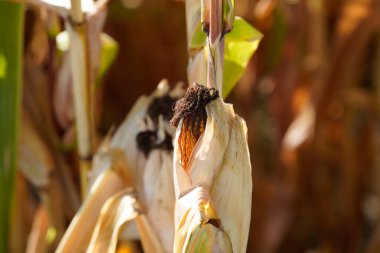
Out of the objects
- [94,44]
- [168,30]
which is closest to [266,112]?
[168,30]

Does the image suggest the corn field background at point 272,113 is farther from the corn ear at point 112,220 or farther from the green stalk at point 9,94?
the corn ear at point 112,220

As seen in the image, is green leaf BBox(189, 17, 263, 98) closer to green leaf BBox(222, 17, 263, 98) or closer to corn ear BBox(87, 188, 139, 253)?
green leaf BBox(222, 17, 263, 98)

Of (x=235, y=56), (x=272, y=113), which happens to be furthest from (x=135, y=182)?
(x=272, y=113)

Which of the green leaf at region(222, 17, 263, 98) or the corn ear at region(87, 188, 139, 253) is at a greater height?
the green leaf at region(222, 17, 263, 98)

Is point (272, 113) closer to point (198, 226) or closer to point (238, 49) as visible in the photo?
point (238, 49)

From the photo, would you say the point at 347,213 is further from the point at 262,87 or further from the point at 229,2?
the point at 229,2

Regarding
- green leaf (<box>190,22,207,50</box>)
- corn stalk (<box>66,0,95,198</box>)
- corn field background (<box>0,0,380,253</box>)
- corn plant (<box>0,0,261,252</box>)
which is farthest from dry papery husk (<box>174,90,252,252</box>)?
corn field background (<box>0,0,380,253</box>)
